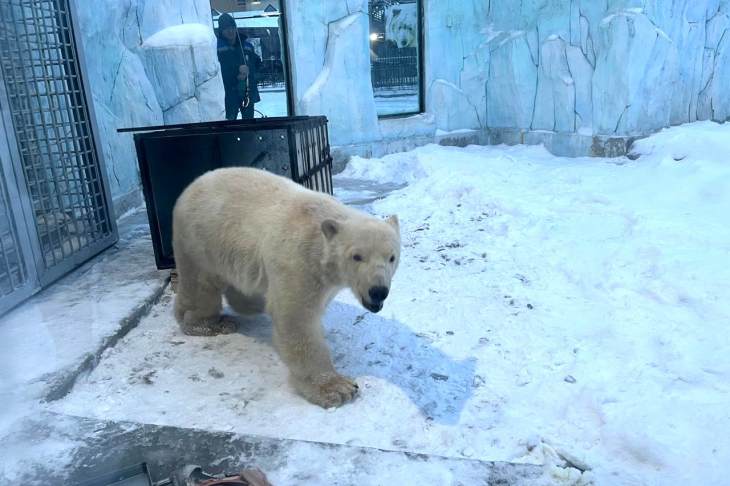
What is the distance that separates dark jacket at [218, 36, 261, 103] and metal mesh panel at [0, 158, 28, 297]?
17.8ft

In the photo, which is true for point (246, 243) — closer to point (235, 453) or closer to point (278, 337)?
point (278, 337)

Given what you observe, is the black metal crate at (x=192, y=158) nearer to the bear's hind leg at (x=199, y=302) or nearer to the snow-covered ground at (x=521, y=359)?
the snow-covered ground at (x=521, y=359)

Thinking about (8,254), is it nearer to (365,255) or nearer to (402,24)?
(365,255)

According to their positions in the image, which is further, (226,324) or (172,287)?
(172,287)

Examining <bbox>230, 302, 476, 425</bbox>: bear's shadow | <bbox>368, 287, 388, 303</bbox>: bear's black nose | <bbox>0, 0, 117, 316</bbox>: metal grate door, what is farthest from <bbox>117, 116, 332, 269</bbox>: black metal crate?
<bbox>368, 287, 388, 303</bbox>: bear's black nose

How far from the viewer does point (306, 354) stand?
264 cm

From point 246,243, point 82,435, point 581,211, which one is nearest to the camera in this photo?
point 82,435

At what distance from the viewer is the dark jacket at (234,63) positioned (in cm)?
847

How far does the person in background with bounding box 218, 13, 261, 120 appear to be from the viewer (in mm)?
8445

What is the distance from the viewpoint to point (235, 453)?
83.4 inches

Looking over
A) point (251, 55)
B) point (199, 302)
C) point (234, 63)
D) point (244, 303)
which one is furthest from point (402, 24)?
point (199, 302)

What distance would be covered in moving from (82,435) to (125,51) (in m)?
5.89

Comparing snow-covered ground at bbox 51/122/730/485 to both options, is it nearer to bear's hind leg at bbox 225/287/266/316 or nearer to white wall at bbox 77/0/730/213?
bear's hind leg at bbox 225/287/266/316

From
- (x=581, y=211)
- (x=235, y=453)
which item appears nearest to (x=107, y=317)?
(x=235, y=453)
